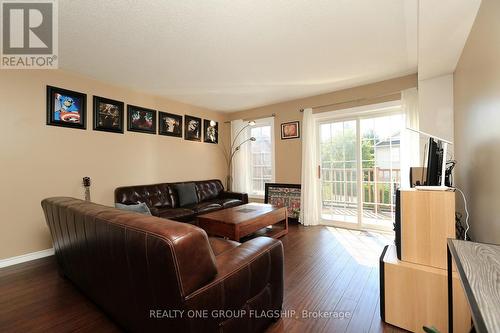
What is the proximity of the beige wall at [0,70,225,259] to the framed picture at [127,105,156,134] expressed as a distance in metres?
0.10

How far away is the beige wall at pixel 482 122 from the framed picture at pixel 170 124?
424 centimetres

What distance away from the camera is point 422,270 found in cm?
148

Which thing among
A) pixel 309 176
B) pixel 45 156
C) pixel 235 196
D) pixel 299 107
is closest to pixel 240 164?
pixel 235 196

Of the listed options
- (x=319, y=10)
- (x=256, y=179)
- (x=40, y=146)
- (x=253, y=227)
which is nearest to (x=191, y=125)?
(x=256, y=179)

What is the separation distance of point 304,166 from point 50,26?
3.88m

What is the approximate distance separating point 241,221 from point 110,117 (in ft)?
8.76

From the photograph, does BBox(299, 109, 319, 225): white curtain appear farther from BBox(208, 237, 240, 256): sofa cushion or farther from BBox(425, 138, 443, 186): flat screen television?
BBox(208, 237, 240, 256): sofa cushion

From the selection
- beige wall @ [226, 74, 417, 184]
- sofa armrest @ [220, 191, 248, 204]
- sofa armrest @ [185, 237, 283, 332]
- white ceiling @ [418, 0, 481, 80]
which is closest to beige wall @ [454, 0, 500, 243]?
white ceiling @ [418, 0, 481, 80]

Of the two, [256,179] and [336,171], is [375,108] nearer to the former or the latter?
[336,171]

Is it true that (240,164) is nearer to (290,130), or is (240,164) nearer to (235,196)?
(235,196)

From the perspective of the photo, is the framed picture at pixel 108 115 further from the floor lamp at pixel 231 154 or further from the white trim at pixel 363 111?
the white trim at pixel 363 111

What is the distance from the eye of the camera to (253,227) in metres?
3.01

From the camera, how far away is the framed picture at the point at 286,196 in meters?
4.43

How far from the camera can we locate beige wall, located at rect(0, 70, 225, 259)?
2.65m
